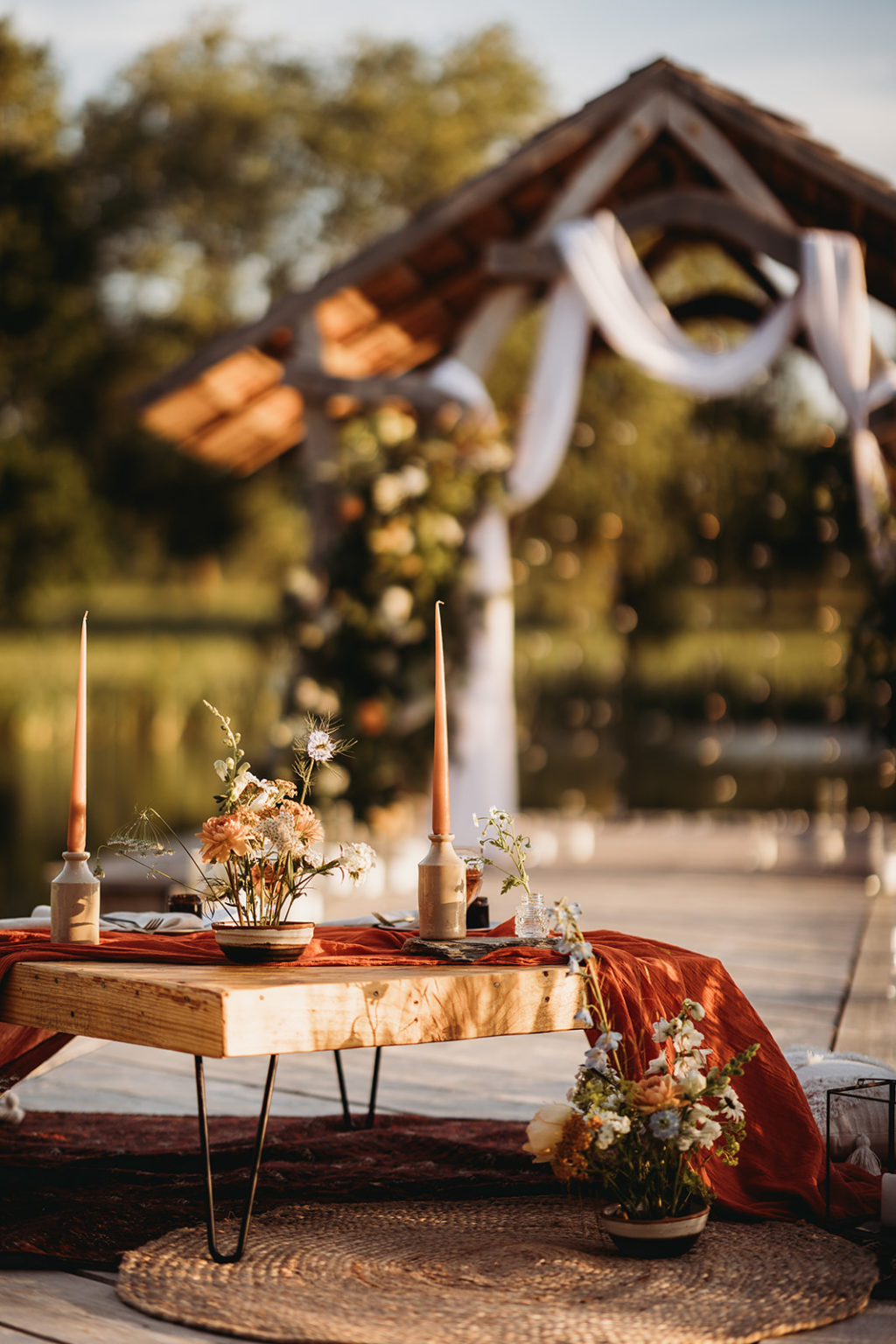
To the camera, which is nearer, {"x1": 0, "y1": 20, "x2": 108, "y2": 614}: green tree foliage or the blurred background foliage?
the blurred background foliage

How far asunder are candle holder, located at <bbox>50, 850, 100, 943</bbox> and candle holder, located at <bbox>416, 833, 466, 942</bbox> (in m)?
0.57

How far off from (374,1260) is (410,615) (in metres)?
5.49

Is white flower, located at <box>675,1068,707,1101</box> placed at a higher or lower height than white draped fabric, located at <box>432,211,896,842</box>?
lower

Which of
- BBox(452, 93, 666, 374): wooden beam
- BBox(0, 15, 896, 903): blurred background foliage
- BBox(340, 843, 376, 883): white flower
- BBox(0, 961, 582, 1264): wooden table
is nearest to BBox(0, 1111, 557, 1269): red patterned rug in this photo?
BBox(0, 961, 582, 1264): wooden table

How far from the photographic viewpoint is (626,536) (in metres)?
15.6

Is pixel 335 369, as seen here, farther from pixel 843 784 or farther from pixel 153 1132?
pixel 843 784

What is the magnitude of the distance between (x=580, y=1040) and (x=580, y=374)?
13.4 feet

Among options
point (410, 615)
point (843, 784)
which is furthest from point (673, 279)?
point (410, 615)

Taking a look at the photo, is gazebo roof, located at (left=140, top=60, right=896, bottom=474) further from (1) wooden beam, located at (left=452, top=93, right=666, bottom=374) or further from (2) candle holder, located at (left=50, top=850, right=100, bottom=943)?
(2) candle holder, located at (left=50, top=850, right=100, bottom=943)

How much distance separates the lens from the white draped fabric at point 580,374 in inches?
291

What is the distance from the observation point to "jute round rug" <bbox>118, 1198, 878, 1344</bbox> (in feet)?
8.59

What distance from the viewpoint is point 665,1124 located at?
280cm

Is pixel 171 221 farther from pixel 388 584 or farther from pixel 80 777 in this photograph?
pixel 80 777

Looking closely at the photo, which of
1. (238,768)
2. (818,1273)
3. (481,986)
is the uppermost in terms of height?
(238,768)
